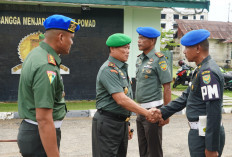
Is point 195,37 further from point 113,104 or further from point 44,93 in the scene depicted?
point 44,93

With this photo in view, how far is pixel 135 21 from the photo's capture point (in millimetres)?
10211

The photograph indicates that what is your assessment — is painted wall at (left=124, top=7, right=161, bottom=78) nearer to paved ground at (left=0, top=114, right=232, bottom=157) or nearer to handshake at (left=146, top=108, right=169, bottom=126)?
paved ground at (left=0, top=114, right=232, bottom=157)

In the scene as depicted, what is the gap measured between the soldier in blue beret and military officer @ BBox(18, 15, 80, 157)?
67.7 inches

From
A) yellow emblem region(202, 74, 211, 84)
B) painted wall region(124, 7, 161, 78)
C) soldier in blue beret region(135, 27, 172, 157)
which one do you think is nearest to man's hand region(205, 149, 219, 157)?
yellow emblem region(202, 74, 211, 84)

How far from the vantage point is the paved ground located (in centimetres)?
521

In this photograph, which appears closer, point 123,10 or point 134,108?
point 134,108

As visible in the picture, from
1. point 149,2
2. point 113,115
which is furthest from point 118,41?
point 149,2

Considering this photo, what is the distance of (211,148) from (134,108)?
971mm

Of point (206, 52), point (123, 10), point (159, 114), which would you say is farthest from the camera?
point (123, 10)

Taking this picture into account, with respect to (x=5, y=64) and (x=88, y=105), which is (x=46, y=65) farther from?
(x=5, y=64)

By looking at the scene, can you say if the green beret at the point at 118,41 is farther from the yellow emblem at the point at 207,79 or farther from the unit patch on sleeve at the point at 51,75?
the unit patch on sleeve at the point at 51,75

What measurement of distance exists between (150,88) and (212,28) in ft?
120

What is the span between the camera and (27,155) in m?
2.38

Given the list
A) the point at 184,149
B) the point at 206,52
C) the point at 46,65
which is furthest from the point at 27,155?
the point at 184,149
